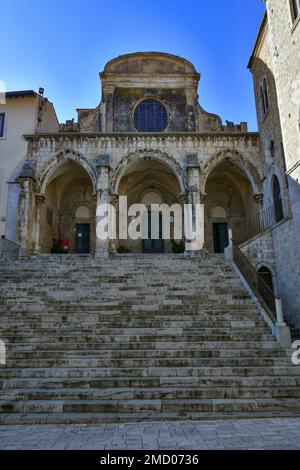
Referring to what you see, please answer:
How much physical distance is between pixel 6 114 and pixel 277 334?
18124 mm

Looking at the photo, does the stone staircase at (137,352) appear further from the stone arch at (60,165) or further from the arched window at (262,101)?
the arched window at (262,101)

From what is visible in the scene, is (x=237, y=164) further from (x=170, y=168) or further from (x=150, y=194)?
(x=150, y=194)

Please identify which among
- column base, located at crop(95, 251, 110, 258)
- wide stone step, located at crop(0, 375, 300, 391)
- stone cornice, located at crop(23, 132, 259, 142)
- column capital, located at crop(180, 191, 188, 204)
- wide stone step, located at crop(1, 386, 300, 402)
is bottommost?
wide stone step, located at crop(1, 386, 300, 402)

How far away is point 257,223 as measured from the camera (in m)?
18.3

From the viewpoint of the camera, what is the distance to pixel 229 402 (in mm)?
6008

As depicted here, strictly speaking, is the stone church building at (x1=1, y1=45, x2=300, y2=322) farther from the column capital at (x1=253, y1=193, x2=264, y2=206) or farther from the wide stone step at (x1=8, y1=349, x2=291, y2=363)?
the wide stone step at (x1=8, y1=349, x2=291, y2=363)

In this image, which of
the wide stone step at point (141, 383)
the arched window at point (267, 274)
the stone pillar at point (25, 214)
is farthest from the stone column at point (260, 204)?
the wide stone step at point (141, 383)

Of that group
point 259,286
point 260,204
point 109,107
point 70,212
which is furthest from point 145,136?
point 259,286

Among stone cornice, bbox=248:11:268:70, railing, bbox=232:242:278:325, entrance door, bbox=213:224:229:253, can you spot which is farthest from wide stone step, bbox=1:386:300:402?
stone cornice, bbox=248:11:268:70

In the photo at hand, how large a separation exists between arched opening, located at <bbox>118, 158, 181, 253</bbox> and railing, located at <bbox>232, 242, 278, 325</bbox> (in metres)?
8.63

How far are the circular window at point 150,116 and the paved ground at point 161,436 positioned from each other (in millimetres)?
18719

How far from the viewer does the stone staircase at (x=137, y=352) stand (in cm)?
592

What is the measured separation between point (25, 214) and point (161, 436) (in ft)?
46.6

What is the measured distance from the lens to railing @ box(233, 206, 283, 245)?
16.1 meters
